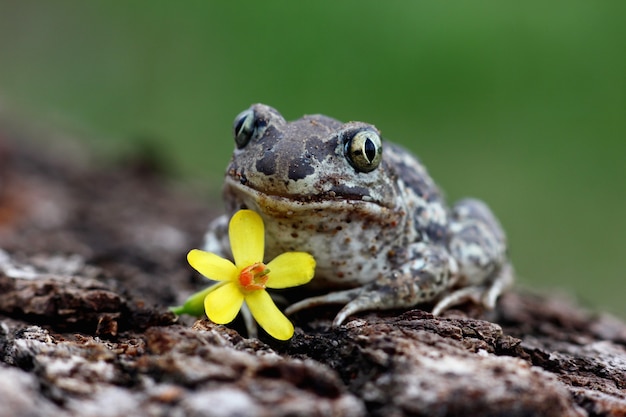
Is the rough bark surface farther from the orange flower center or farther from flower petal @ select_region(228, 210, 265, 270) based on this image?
flower petal @ select_region(228, 210, 265, 270)

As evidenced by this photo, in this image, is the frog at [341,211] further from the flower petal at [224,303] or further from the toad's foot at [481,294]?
the flower petal at [224,303]

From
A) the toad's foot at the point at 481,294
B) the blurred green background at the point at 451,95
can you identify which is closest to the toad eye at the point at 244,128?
the toad's foot at the point at 481,294

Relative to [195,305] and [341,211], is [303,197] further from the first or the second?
[195,305]

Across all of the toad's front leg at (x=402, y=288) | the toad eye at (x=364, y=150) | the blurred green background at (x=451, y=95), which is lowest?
the toad's front leg at (x=402, y=288)

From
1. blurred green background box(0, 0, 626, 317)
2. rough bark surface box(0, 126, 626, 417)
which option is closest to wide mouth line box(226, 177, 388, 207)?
rough bark surface box(0, 126, 626, 417)

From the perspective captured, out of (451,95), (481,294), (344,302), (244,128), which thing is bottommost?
(344,302)

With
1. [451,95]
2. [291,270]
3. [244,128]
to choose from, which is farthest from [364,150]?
[451,95]

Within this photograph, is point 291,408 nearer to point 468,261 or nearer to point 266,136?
point 266,136

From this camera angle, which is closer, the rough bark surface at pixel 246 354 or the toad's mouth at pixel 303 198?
the rough bark surface at pixel 246 354

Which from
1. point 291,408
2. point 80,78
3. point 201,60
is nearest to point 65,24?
point 80,78
